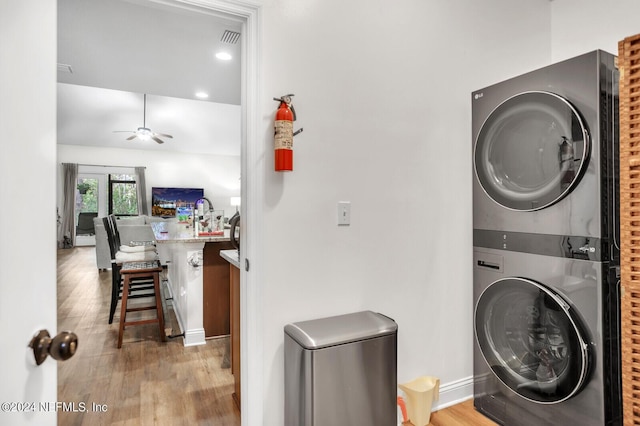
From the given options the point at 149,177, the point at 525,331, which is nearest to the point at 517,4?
the point at 525,331

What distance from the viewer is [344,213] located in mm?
1815

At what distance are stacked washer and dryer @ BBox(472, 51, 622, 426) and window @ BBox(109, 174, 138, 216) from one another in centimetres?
997

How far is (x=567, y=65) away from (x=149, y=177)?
1030 cm

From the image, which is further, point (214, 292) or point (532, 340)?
point (214, 292)

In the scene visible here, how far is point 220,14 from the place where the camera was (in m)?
1.59

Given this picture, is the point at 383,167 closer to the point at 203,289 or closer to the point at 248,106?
the point at 248,106

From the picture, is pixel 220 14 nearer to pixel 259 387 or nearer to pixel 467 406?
pixel 259 387

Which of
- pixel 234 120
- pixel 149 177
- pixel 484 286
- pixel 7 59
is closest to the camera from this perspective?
pixel 7 59

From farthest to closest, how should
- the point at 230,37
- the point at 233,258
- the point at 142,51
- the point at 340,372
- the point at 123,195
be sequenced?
the point at 123,195, the point at 142,51, the point at 230,37, the point at 233,258, the point at 340,372

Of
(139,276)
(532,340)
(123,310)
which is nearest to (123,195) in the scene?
(139,276)

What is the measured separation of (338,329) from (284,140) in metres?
0.87

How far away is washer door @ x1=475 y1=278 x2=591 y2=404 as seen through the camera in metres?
1.60

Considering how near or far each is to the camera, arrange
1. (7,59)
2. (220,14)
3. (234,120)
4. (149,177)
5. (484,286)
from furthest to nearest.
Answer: (149,177), (234,120), (484,286), (220,14), (7,59)

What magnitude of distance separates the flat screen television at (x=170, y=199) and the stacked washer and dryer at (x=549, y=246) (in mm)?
9204
